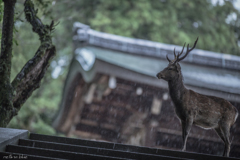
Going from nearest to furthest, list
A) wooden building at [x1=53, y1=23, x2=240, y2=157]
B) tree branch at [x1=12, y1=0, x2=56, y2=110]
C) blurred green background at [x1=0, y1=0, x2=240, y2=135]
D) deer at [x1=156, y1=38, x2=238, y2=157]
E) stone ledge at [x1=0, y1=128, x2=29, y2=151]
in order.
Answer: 1. stone ledge at [x1=0, y1=128, x2=29, y2=151]
2. deer at [x1=156, y1=38, x2=238, y2=157]
3. tree branch at [x1=12, y1=0, x2=56, y2=110]
4. wooden building at [x1=53, y1=23, x2=240, y2=157]
5. blurred green background at [x1=0, y1=0, x2=240, y2=135]

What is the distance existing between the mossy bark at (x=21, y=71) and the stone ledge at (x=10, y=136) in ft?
1.39

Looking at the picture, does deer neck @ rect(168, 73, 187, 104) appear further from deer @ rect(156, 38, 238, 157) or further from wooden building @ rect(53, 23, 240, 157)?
wooden building @ rect(53, 23, 240, 157)

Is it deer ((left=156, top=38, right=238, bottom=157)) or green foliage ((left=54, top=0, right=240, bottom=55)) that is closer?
deer ((left=156, top=38, right=238, bottom=157))

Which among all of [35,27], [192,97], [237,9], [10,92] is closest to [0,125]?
[10,92]

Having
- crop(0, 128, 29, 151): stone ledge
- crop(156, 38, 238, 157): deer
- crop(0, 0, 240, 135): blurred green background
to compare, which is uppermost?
crop(0, 0, 240, 135): blurred green background

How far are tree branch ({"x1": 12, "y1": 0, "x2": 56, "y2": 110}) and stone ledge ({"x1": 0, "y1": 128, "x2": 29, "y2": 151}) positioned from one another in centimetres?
62

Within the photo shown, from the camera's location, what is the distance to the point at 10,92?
146 inches

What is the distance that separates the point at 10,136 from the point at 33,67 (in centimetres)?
114

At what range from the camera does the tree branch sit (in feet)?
12.7

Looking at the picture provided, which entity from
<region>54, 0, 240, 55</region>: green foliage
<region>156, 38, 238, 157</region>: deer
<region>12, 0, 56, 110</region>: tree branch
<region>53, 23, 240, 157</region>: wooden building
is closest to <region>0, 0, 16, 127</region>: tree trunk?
<region>12, 0, 56, 110</region>: tree branch

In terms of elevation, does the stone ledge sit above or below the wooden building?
below

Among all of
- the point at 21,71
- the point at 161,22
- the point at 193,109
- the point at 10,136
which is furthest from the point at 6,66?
the point at 161,22

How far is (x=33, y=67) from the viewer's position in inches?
157

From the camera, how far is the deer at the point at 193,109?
3305 millimetres
